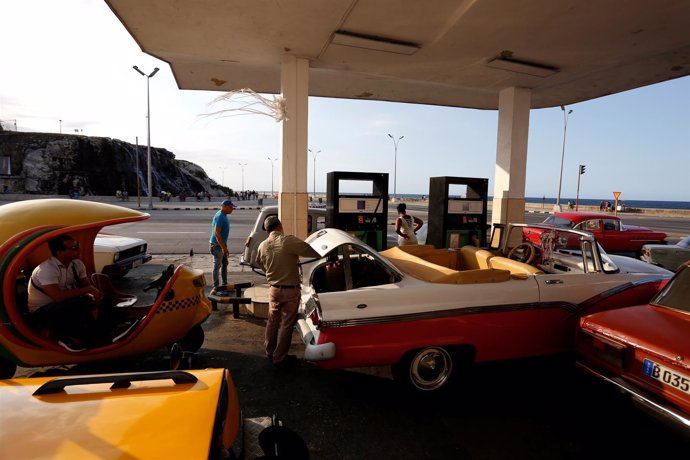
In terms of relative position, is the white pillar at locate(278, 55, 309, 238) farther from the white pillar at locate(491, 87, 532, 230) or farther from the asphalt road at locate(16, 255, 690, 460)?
the white pillar at locate(491, 87, 532, 230)

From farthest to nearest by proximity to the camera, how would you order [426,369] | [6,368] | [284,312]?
[284,312]
[426,369]
[6,368]

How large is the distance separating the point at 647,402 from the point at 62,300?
→ 516 cm

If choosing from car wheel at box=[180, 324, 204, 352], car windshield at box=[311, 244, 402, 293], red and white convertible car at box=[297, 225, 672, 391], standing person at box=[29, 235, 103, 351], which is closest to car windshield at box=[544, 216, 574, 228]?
red and white convertible car at box=[297, 225, 672, 391]

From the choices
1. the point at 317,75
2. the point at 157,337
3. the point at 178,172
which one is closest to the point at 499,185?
the point at 317,75

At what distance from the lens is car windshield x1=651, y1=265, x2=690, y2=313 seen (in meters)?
3.49

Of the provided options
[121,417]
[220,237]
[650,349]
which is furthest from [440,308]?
[220,237]

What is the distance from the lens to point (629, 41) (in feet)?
22.9

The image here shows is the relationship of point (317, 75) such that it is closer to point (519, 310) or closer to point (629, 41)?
point (629, 41)

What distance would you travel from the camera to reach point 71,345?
374 centimetres

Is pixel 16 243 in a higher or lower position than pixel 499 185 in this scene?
lower

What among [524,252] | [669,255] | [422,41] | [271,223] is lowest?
[669,255]

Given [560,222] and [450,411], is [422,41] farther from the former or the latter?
[560,222]

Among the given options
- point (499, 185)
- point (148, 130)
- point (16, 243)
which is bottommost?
point (16, 243)

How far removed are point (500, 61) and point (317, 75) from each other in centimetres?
421
